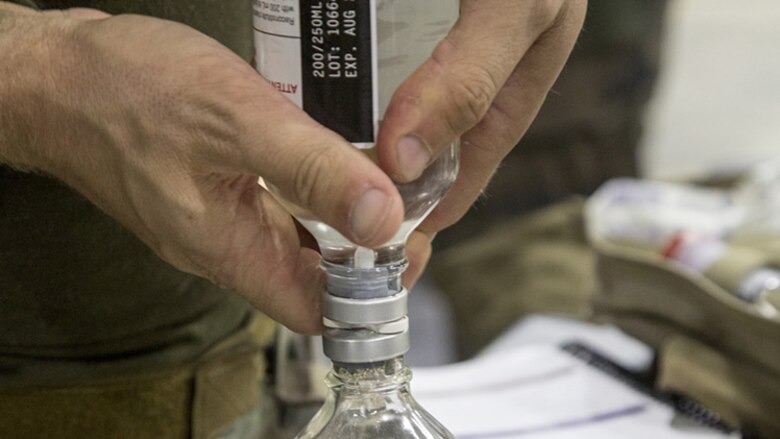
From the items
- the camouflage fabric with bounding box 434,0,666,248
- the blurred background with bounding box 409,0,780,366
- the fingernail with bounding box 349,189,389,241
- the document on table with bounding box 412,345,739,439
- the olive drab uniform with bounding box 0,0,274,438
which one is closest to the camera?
the fingernail with bounding box 349,189,389,241

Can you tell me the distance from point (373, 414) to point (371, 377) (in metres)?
0.03

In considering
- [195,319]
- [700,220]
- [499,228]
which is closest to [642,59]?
[499,228]

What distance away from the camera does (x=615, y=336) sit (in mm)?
1051

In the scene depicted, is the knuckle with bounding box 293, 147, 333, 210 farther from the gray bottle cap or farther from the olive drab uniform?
the olive drab uniform

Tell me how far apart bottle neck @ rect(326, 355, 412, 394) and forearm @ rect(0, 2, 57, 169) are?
17 centimetres

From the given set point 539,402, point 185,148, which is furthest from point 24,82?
point 539,402

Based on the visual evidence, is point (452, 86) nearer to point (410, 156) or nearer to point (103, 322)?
point (410, 156)

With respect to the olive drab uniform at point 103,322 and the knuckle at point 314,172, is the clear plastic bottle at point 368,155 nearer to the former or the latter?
the knuckle at point 314,172

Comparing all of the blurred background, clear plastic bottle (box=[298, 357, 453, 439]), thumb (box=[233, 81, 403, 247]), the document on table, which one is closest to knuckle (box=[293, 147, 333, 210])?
thumb (box=[233, 81, 403, 247])

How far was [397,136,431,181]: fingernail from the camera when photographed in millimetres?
468

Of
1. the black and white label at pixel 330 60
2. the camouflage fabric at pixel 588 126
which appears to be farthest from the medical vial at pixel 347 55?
the camouflage fabric at pixel 588 126

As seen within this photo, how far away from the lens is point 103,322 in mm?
651

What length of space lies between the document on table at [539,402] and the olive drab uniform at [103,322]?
0.70 feet

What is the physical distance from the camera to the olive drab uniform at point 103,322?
0.61m
